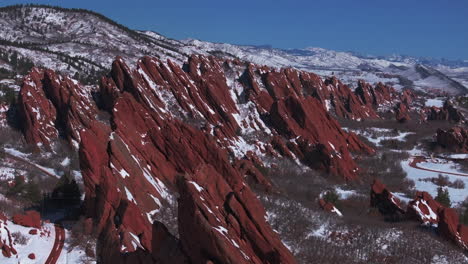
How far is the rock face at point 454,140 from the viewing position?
3541 inches

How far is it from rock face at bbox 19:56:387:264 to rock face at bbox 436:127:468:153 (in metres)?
21.2

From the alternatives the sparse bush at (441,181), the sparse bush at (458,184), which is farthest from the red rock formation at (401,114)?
the sparse bush at (458,184)

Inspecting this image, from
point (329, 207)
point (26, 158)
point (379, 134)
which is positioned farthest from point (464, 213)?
point (379, 134)

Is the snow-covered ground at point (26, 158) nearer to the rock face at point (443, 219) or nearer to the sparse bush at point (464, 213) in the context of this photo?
the rock face at point (443, 219)

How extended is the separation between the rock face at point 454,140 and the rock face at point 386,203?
51.0 m

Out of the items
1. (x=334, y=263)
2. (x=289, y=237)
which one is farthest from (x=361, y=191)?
(x=334, y=263)

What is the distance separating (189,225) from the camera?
2155cm

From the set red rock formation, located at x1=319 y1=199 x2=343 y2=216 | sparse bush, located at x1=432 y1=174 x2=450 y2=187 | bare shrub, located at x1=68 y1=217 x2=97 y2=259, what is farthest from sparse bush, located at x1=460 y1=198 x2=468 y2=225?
bare shrub, located at x1=68 y1=217 x2=97 y2=259

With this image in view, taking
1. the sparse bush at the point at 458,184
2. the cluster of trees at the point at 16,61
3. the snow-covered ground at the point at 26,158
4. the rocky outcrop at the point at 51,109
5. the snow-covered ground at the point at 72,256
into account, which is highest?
the cluster of trees at the point at 16,61

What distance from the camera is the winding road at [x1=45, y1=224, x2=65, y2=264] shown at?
93.3 feet

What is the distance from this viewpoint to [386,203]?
1780 inches

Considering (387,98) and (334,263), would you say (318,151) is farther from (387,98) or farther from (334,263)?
(387,98)

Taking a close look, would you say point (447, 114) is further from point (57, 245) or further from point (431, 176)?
point (57, 245)

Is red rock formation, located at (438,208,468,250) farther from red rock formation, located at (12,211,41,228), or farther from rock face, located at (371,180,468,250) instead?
red rock formation, located at (12,211,41,228)
